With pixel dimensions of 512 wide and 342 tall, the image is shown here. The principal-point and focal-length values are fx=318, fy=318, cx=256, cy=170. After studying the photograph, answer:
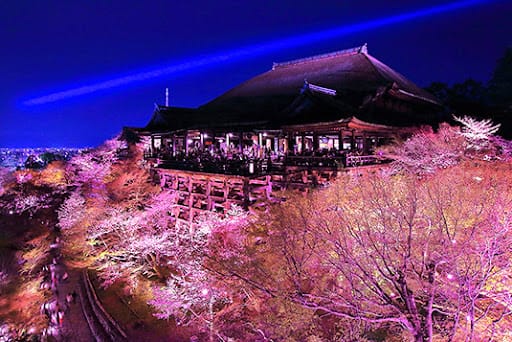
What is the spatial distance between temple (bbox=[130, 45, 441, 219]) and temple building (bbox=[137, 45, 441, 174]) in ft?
0.19

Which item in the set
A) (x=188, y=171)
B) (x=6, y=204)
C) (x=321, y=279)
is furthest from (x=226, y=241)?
(x=6, y=204)

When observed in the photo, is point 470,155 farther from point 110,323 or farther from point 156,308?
point 110,323

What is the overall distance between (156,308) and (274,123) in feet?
36.6

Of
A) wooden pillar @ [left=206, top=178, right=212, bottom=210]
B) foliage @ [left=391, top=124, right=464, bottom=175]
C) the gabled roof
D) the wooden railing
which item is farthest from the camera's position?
the gabled roof

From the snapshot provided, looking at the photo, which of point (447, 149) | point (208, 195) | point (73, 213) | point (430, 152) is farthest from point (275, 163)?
point (73, 213)

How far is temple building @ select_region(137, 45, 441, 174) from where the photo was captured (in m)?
16.4

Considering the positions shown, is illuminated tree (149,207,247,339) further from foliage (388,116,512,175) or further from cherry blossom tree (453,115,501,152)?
cherry blossom tree (453,115,501,152)

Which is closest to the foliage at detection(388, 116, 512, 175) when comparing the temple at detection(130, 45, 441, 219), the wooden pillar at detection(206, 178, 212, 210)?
the temple at detection(130, 45, 441, 219)

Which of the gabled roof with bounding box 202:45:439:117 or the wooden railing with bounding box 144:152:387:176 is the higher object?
the gabled roof with bounding box 202:45:439:117

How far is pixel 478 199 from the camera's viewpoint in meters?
8.68

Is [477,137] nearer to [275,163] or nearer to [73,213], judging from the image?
[275,163]

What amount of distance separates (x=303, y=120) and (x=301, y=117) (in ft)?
1.98

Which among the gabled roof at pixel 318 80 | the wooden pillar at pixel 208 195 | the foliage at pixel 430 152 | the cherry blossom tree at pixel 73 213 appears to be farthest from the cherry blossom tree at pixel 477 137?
the cherry blossom tree at pixel 73 213

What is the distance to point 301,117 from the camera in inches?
691
